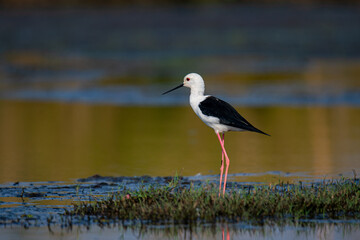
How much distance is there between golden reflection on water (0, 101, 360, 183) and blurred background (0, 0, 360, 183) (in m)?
0.03

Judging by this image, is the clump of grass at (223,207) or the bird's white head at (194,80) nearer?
the clump of grass at (223,207)

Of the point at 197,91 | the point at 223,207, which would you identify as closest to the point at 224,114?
the point at 197,91

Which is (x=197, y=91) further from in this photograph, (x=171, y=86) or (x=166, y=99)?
(x=171, y=86)

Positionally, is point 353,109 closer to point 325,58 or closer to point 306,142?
point 306,142

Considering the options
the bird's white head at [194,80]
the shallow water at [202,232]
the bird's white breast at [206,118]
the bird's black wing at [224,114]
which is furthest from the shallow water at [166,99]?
the bird's white head at [194,80]

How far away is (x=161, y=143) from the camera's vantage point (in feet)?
37.0

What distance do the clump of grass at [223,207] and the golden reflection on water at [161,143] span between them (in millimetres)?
1850

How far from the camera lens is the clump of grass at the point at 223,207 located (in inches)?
263

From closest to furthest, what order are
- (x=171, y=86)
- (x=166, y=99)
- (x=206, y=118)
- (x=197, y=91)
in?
(x=206, y=118) → (x=197, y=91) → (x=166, y=99) → (x=171, y=86)

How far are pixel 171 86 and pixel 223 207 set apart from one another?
36.9ft

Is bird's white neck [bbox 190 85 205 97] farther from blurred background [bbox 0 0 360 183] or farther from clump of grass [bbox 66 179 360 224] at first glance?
clump of grass [bbox 66 179 360 224]

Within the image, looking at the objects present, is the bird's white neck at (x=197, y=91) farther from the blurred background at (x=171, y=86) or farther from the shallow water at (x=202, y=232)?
the shallow water at (x=202, y=232)

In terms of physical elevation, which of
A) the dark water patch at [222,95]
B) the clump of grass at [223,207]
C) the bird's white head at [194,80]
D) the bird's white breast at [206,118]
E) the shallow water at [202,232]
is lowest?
the shallow water at [202,232]

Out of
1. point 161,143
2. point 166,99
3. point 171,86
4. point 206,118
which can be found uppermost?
point 171,86
